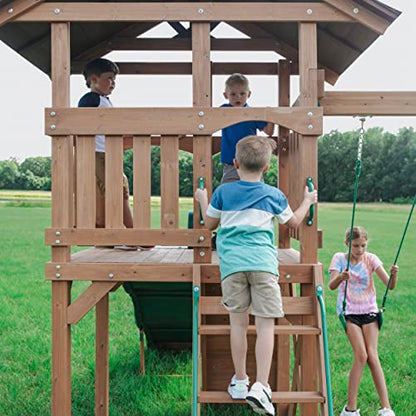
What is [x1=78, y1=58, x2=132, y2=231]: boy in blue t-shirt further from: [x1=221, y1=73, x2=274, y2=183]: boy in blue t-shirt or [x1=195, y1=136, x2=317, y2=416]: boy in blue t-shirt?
[x1=195, y1=136, x2=317, y2=416]: boy in blue t-shirt

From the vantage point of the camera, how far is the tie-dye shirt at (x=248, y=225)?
14.3 feet

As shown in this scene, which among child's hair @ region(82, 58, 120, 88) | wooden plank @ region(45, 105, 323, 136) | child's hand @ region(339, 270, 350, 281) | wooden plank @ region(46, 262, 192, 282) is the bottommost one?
child's hand @ region(339, 270, 350, 281)

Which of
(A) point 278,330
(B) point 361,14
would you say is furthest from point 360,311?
(B) point 361,14

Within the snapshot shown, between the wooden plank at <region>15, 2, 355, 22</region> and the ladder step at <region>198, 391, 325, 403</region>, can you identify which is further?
the wooden plank at <region>15, 2, 355, 22</region>

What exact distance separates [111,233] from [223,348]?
1.92m

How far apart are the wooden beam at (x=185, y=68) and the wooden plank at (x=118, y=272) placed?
10.3ft

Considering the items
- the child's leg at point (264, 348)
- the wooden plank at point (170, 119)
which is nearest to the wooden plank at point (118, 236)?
the wooden plank at point (170, 119)

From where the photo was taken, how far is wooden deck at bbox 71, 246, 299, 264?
5309mm

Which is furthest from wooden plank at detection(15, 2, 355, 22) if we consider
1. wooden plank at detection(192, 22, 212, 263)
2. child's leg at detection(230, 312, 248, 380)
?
child's leg at detection(230, 312, 248, 380)

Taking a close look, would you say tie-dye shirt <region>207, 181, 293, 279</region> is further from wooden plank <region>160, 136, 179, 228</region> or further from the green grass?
the green grass

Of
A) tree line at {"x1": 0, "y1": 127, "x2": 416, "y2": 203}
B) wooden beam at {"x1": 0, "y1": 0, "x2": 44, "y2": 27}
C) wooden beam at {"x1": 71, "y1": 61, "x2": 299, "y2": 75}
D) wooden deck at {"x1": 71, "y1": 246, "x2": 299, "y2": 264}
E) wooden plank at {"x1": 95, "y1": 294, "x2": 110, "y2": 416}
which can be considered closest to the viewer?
wooden beam at {"x1": 0, "y1": 0, "x2": 44, "y2": 27}

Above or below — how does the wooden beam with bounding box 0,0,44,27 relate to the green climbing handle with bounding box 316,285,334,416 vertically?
above

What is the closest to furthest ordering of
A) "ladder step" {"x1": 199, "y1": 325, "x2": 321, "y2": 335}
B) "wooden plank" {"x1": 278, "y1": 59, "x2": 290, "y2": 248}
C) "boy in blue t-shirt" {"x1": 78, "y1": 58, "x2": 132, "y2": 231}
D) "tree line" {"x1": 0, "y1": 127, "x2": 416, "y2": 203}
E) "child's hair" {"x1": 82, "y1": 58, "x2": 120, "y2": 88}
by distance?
"ladder step" {"x1": 199, "y1": 325, "x2": 321, "y2": 335}
"boy in blue t-shirt" {"x1": 78, "y1": 58, "x2": 132, "y2": 231}
"child's hair" {"x1": 82, "y1": 58, "x2": 120, "y2": 88}
"wooden plank" {"x1": 278, "y1": 59, "x2": 290, "y2": 248}
"tree line" {"x1": 0, "y1": 127, "x2": 416, "y2": 203}

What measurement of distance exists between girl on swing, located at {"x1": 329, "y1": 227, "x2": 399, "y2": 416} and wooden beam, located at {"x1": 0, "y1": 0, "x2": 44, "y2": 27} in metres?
3.13
